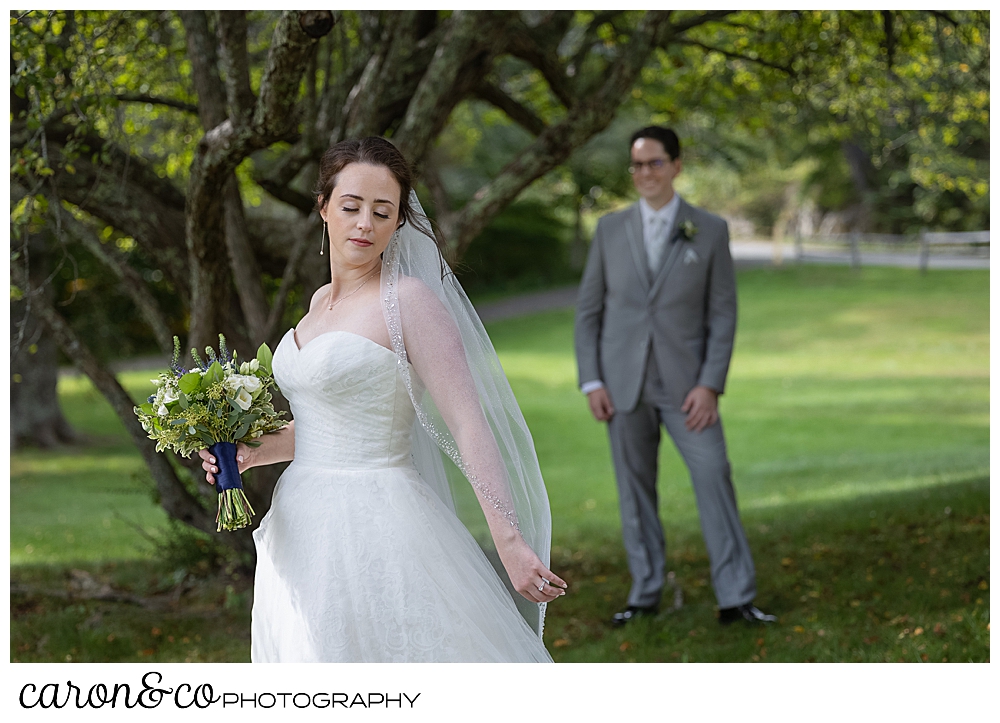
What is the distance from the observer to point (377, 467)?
2.57 m

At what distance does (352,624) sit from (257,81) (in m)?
5.98

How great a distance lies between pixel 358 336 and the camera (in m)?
2.47

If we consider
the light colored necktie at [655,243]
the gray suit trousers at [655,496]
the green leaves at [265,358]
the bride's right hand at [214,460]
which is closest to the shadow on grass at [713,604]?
the gray suit trousers at [655,496]

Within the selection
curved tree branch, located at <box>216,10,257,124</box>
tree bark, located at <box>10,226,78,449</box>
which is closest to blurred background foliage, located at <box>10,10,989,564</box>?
curved tree branch, located at <box>216,10,257,124</box>

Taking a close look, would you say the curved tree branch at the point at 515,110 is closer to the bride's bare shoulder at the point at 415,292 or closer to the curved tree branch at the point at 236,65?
the curved tree branch at the point at 236,65

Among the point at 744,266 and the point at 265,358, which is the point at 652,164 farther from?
the point at 744,266

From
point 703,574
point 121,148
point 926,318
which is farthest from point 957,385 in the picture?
point 121,148

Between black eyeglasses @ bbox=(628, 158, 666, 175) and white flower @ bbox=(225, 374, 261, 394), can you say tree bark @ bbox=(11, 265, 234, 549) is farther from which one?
black eyeglasses @ bbox=(628, 158, 666, 175)

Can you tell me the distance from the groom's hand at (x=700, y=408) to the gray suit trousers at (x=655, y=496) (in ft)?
0.15

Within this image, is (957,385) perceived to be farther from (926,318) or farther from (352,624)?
(352,624)

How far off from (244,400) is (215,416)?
0.29 feet

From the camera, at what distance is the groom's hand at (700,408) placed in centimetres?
432

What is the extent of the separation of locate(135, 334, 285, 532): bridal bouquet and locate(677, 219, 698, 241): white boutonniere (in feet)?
7.78

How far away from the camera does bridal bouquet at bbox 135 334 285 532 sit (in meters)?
2.54
